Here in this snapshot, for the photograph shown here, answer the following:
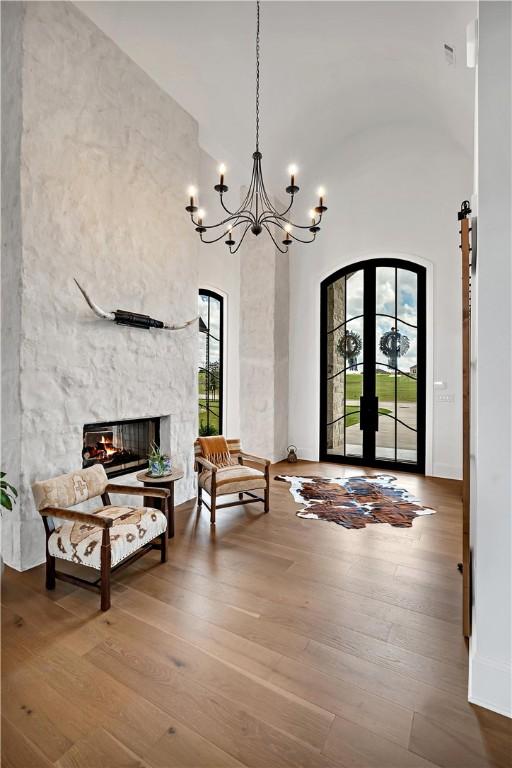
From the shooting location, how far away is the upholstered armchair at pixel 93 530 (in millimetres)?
2336

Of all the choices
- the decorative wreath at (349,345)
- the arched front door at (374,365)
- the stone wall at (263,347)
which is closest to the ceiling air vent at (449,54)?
the arched front door at (374,365)

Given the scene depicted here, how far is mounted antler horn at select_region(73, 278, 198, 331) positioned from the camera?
10.3 feet

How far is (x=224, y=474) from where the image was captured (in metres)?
3.85

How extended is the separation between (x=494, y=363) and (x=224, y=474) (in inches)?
109

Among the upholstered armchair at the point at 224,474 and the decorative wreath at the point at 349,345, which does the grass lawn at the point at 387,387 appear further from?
the upholstered armchair at the point at 224,474

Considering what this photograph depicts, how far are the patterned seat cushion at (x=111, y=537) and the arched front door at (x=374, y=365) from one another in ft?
13.1

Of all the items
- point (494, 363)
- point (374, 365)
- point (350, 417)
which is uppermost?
point (374, 365)

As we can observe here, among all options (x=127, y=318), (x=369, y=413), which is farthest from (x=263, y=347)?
(x=127, y=318)

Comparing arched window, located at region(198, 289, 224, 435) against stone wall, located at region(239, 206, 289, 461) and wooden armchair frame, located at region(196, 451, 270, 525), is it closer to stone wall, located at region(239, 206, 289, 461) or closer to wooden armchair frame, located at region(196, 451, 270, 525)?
stone wall, located at region(239, 206, 289, 461)

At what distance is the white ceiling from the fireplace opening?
3.48 metres

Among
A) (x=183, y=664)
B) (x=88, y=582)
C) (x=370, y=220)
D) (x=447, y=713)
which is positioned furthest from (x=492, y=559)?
(x=370, y=220)

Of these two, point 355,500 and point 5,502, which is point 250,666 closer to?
point 5,502

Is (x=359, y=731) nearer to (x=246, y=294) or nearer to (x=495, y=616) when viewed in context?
(x=495, y=616)

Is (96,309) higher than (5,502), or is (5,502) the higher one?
(96,309)
